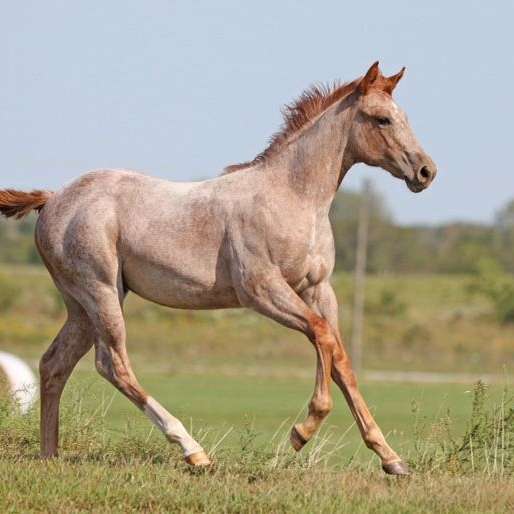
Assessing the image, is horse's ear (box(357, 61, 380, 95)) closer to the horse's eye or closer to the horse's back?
the horse's eye

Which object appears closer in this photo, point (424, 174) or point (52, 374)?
point (424, 174)

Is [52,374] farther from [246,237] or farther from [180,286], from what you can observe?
[246,237]

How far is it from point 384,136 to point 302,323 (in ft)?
4.43

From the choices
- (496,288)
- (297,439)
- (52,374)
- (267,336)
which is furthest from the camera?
(496,288)

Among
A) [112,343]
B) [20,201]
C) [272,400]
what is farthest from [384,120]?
[272,400]

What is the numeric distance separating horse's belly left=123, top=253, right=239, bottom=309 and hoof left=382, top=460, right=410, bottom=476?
1.52 metres

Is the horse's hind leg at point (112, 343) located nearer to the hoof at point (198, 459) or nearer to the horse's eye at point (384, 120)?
the hoof at point (198, 459)

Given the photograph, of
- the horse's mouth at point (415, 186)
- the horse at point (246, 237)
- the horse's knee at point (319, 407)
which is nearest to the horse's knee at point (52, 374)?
the horse at point (246, 237)

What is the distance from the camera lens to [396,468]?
8102 millimetres

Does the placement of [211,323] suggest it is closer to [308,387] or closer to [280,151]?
[308,387]

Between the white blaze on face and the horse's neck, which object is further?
the horse's neck

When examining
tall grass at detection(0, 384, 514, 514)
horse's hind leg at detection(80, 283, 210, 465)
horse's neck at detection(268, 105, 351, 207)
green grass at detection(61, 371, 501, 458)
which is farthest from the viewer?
green grass at detection(61, 371, 501, 458)

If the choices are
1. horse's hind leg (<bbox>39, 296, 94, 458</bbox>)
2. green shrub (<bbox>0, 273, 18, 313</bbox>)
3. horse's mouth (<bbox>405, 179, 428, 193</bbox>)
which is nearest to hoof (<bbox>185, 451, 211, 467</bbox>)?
horse's hind leg (<bbox>39, 296, 94, 458</bbox>)

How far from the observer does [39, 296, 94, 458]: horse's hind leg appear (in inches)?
370
